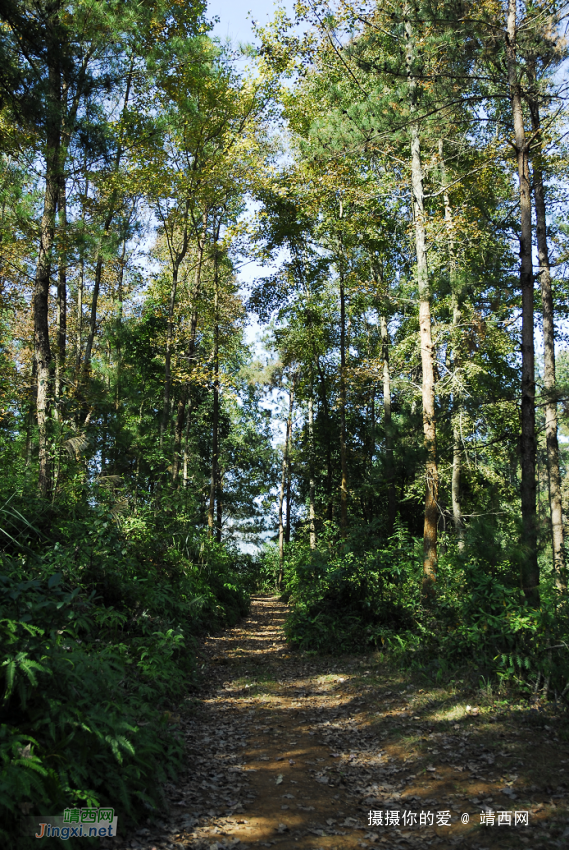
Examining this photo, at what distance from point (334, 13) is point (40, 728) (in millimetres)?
13819

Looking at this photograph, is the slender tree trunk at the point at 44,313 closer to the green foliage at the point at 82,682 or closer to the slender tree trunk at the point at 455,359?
the green foliage at the point at 82,682

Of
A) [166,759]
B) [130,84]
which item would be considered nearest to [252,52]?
[130,84]

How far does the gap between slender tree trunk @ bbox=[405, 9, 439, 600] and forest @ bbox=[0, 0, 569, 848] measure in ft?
0.18

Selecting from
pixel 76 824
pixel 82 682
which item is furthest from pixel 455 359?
pixel 76 824

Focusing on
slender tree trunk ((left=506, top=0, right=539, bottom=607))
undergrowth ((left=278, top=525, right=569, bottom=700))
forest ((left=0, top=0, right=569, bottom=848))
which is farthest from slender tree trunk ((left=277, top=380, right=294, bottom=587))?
slender tree trunk ((left=506, top=0, right=539, bottom=607))

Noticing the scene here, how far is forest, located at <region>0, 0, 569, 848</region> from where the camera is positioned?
500 centimetres

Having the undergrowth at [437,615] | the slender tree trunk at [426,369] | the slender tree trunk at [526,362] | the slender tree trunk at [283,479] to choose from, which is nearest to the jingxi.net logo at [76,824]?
the undergrowth at [437,615]

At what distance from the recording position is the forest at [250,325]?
5.00 metres

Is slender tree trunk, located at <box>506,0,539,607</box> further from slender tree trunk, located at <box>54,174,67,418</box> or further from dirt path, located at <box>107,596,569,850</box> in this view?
slender tree trunk, located at <box>54,174,67,418</box>

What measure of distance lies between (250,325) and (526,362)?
15988 millimetres

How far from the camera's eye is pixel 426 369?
34.6 feet

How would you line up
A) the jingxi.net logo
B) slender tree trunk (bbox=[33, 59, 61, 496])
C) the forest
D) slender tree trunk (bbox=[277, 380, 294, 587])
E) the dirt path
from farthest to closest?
1. slender tree trunk (bbox=[277, 380, 294, 587])
2. slender tree trunk (bbox=[33, 59, 61, 496])
3. the forest
4. the dirt path
5. the jingxi.net logo

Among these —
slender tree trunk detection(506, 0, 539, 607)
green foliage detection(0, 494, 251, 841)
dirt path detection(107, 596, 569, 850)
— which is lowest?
dirt path detection(107, 596, 569, 850)

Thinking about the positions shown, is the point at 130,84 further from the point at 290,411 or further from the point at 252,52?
the point at 290,411
